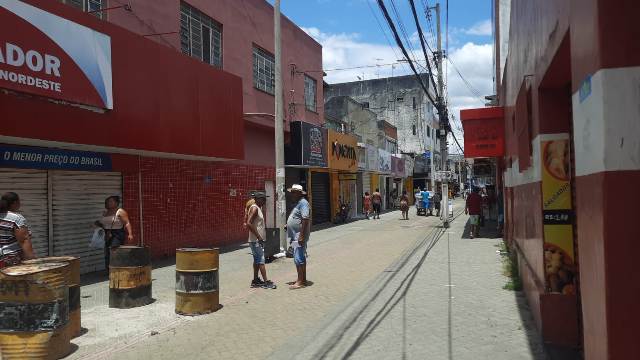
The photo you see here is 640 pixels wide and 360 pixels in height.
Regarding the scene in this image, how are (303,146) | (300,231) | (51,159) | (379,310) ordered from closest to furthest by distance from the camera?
1. (379,310)
2. (300,231)
3. (51,159)
4. (303,146)

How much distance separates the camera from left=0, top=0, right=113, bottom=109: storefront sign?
7.65 m

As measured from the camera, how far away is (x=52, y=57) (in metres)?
8.36

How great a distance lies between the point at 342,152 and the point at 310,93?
11.5ft

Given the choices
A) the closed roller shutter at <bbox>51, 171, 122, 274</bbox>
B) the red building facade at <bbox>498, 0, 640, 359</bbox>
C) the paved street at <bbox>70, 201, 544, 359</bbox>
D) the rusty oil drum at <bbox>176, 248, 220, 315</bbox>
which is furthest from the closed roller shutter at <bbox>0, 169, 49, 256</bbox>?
the red building facade at <bbox>498, 0, 640, 359</bbox>

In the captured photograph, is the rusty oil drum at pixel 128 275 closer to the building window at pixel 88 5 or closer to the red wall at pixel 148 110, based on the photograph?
the red wall at pixel 148 110

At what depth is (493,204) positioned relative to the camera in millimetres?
24188

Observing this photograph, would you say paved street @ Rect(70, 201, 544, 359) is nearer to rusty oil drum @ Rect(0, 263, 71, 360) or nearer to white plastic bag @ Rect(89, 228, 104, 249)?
rusty oil drum @ Rect(0, 263, 71, 360)

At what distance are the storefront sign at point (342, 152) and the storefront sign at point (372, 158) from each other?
347 cm

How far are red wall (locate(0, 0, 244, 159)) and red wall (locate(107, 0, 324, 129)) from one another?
148 cm

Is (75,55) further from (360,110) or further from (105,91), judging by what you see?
(360,110)

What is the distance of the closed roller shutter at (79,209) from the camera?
33.0 feet

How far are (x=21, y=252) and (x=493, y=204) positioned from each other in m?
21.4

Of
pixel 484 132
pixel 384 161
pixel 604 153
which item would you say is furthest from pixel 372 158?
pixel 604 153

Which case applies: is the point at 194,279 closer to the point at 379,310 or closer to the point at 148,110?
the point at 379,310
